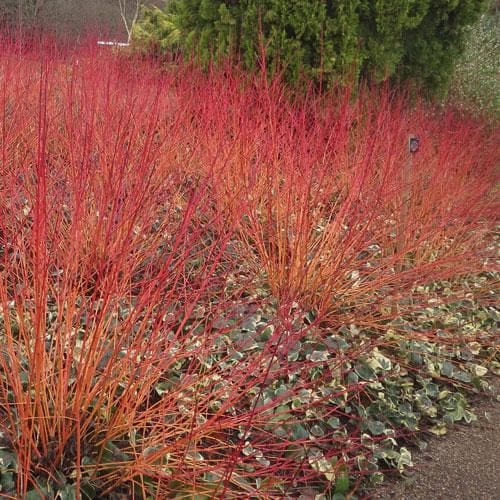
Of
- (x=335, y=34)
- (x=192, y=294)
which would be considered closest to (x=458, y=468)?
(x=192, y=294)

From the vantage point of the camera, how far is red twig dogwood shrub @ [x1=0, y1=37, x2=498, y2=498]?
5.59 ft

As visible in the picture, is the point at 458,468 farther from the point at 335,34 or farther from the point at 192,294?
the point at 335,34

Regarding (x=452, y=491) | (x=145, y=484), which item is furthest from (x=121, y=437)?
(x=452, y=491)

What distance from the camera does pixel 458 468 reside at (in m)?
2.24

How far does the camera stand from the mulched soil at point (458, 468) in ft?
6.89

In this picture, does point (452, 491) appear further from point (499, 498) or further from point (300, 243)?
point (300, 243)

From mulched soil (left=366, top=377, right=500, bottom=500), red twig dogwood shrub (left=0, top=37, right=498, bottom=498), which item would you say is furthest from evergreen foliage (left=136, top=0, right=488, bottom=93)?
mulched soil (left=366, top=377, right=500, bottom=500)

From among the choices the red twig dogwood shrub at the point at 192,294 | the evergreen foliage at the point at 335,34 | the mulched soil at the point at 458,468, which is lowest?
the mulched soil at the point at 458,468

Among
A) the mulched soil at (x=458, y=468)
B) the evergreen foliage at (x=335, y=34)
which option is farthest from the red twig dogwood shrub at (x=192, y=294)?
the evergreen foliage at (x=335, y=34)

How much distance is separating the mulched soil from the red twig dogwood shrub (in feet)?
0.68

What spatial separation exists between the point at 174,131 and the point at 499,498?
2490 mm

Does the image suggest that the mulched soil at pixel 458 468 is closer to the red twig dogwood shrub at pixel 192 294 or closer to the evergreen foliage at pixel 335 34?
the red twig dogwood shrub at pixel 192 294

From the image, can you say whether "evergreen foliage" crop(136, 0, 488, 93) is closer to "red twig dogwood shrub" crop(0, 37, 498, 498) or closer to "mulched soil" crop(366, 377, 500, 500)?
"red twig dogwood shrub" crop(0, 37, 498, 498)

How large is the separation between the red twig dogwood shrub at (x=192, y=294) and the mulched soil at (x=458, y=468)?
0.68 feet
